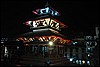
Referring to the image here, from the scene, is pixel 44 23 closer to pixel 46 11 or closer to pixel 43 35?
pixel 46 11

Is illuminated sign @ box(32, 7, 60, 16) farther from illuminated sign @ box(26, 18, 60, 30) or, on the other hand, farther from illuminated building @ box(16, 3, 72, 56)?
illuminated sign @ box(26, 18, 60, 30)

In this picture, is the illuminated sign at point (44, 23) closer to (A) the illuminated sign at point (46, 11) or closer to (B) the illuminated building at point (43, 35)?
(B) the illuminated building at point (43, 35)

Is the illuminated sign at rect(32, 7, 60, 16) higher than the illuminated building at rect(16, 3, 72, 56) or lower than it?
higher

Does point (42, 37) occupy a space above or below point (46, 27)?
below

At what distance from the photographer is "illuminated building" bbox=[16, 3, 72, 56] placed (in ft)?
83.3

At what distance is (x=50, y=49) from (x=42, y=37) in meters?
2.78

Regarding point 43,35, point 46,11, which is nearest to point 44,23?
point 46,11

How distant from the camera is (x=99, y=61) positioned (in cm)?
3161

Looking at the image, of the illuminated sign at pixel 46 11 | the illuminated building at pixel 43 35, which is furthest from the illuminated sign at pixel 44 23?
the illuminated sign at pixel 46 11

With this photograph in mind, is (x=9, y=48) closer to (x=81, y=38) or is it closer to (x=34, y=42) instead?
(x=34, y=42)

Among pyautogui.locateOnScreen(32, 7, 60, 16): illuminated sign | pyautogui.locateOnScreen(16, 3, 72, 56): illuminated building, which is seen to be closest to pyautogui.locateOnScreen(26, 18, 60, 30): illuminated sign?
pyautogui.locateOnScreen(16, 3, 72, 56): illuminated building

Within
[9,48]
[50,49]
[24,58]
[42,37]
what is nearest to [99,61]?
[50,49]

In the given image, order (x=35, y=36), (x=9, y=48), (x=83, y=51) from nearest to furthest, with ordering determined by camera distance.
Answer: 1. (x=35, y=36)
2. (x=9, y=48)
3. (x=83, y=51)

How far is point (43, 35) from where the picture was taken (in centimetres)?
2452
